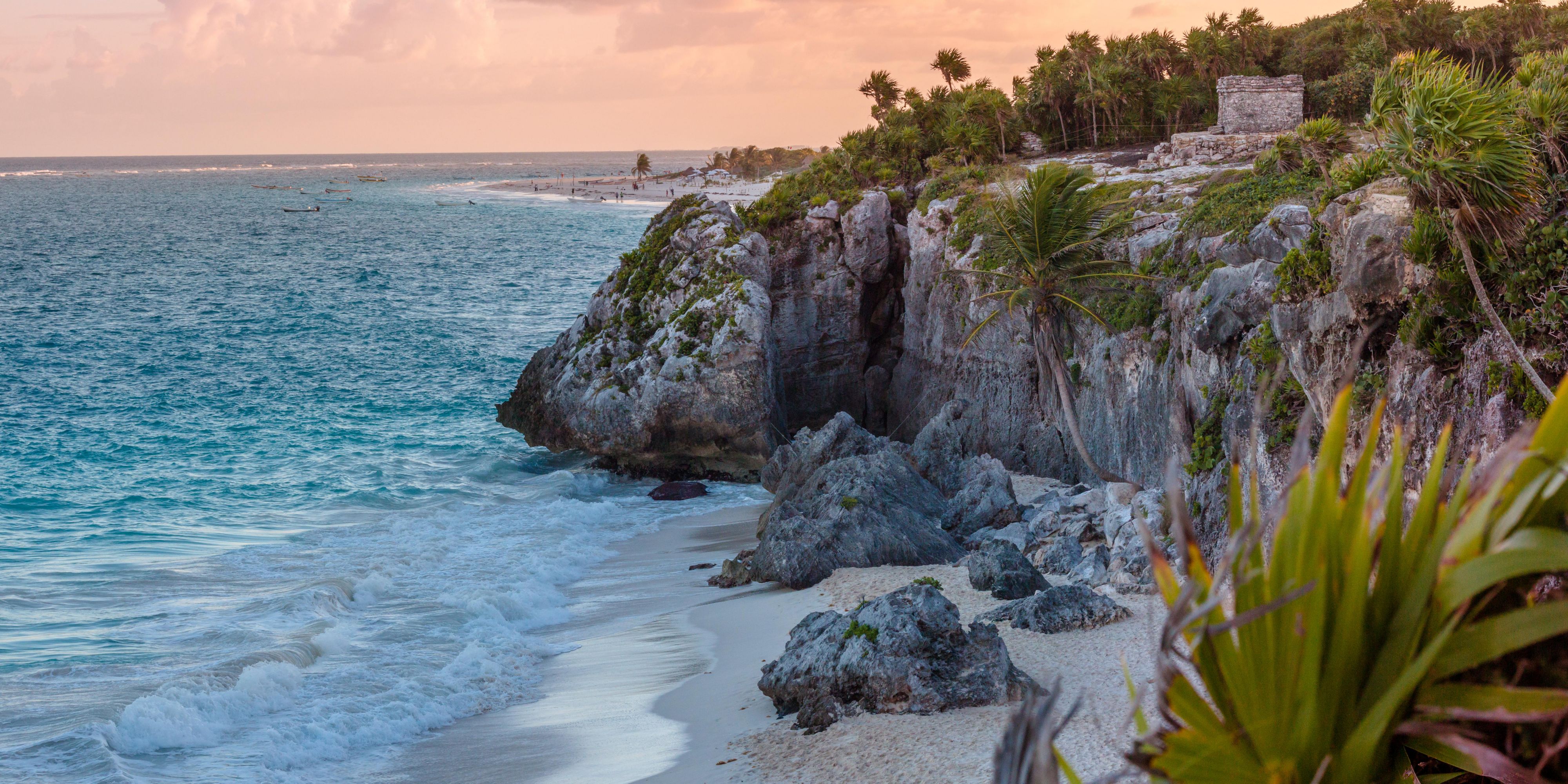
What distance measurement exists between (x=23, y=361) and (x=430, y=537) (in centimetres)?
2855

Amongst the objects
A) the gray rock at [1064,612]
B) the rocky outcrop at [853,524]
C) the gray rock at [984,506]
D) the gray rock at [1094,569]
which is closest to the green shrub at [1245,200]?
the gray rock at [984,506]

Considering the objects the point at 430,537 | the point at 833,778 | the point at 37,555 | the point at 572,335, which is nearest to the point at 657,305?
the point at 572,335

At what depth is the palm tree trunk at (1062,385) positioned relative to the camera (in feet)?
67.2

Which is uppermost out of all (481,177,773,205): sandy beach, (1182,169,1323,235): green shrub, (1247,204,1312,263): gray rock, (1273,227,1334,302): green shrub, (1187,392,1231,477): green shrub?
(481,177,773,205): sandy beach

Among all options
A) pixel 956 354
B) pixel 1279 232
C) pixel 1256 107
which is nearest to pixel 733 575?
pixel 956 354

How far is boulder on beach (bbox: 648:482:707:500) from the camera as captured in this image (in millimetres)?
25391

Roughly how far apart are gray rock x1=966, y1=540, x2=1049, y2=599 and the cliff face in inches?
106

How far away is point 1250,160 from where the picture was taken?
3169 cm

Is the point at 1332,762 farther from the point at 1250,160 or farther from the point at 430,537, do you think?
the point at 1250,160

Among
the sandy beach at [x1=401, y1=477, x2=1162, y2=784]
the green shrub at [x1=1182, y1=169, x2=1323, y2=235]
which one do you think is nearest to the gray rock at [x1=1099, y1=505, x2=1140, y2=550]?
the sandy beach at [x1=401, y1=477, x2=1162, y2=784]

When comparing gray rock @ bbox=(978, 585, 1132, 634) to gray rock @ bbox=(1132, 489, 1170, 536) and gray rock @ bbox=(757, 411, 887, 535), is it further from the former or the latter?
gray rock @ bbox=(757, 411, 887, 535)

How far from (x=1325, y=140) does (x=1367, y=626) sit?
53.6 feet

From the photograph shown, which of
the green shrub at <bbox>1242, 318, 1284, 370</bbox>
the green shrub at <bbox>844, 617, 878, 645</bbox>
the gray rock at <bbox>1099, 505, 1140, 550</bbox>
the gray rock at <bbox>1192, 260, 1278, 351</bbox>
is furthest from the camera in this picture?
the gray rock at <bbox>1099, 505, 1140, 550</bbox>

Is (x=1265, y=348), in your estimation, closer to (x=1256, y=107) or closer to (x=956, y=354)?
(x=956, y=354)
